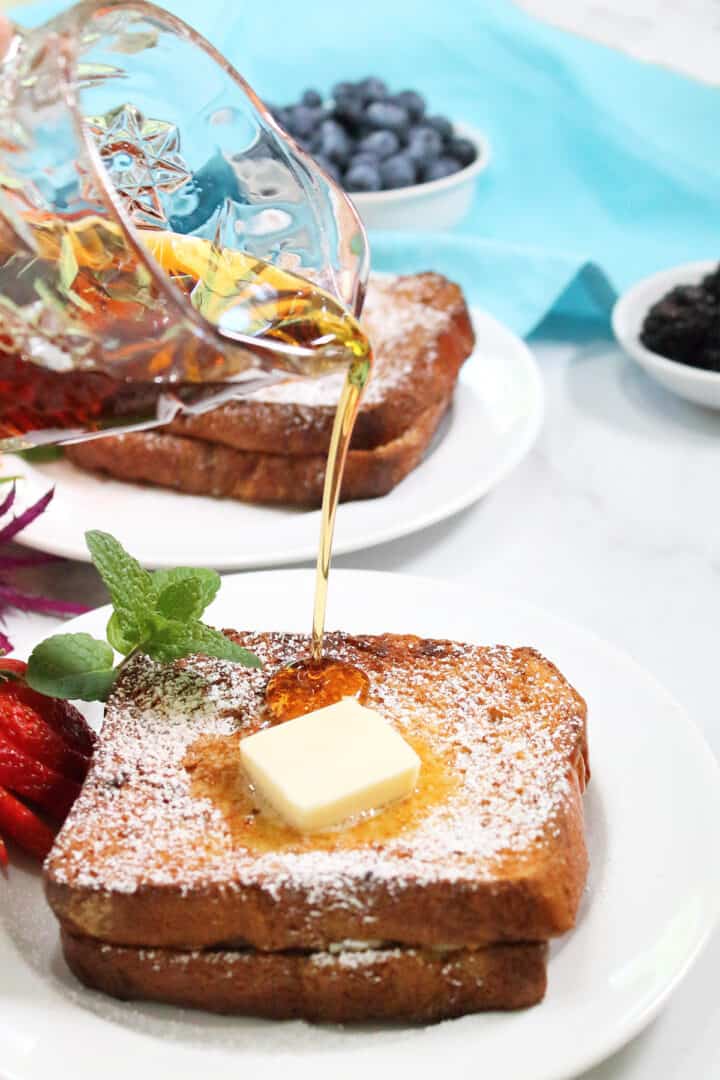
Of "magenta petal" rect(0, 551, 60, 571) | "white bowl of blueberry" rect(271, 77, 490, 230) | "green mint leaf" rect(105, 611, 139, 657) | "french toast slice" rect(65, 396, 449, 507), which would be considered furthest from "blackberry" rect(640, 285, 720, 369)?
"green mint leaf" rect(105, 611, 139, 657)

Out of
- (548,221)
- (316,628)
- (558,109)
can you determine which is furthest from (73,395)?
(558,109)

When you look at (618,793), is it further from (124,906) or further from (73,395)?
(73,395)

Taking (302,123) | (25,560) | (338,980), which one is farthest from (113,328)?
(302,123)

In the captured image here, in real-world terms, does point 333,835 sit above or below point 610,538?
above

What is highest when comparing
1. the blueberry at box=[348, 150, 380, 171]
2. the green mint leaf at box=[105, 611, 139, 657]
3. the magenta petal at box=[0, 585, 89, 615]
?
the green mint leaf at box=[105, 611, 139, 657]

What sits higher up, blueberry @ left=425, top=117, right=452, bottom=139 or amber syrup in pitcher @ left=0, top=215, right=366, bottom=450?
amber syrup in pitcher @ left=0, top=215, right=366, bottom=450

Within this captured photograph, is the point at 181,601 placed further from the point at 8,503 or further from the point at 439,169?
the point at 439,169

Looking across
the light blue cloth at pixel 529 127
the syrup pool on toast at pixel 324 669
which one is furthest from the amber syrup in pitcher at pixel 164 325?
the light blue cloth at pixel 529 127

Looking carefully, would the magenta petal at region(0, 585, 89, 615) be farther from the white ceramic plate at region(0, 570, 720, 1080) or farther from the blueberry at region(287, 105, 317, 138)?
the blueberry at region(287, 105, 317, 138)
